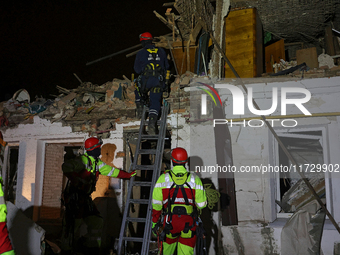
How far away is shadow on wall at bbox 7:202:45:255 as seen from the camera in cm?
322

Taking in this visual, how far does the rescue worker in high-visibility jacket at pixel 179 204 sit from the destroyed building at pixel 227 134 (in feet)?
5.05

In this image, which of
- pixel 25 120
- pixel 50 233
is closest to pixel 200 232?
pixel 50 233

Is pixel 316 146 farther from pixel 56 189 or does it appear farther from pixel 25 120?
pixel 25 120

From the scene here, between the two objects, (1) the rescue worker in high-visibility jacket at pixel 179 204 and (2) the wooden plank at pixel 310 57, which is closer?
(1) the rescue worker in high-visibility jacket at pixel 179 204

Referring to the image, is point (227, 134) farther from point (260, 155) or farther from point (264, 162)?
point (264, 162)

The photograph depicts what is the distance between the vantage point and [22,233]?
3285mm

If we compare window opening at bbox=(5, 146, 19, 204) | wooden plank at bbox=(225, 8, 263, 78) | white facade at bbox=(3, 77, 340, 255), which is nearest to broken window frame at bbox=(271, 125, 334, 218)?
white facade at bbox=(3, 77, 340, 255)

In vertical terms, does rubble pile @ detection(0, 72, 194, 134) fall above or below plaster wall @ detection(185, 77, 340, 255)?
above

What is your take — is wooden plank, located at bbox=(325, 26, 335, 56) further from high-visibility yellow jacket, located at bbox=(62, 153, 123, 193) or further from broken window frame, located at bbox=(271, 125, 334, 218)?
high-visibility yellow jacket, located at bbox=(62, 153, 123, 193)

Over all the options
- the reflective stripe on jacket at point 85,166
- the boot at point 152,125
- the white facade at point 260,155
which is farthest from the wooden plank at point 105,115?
the reflective stripe on jacket at point 85,166

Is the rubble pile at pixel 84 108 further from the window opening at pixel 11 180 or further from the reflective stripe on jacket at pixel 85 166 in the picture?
the reflective stripe on jacket at pixel 85 166

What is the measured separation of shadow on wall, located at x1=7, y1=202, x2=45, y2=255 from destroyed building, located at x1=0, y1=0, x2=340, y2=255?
0.05 feet

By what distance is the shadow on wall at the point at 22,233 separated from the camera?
10.6 feet

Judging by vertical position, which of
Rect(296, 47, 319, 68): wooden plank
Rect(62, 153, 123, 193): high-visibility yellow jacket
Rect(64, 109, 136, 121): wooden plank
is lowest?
Rect(62, 153, 123, 193): high-visibility yellow jacket
